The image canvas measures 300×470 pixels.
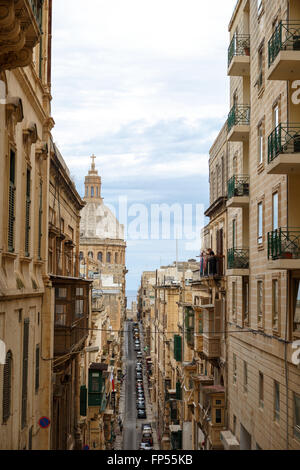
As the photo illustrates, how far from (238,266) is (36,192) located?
8.17 metres

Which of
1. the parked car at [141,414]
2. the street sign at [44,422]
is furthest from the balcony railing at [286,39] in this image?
the parked car at [141,414]

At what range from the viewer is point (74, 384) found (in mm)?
29859

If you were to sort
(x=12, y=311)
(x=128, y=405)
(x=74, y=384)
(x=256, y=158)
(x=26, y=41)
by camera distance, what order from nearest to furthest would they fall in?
(x=26, y=41) → (x=12, y=311) → (x=256, y=158) → (x=74, y=384) → (x=128, y=405)

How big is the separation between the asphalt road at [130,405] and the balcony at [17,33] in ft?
146

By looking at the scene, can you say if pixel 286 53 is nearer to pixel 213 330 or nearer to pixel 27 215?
pixel 27 215

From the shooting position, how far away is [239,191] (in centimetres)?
2270

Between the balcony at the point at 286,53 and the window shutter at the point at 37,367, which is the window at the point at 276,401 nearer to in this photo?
the window shutter at the point at 37,367

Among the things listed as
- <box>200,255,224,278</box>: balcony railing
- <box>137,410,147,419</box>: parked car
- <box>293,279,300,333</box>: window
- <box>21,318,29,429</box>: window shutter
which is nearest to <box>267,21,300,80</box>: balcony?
<box>293,279,300,333</box>: window

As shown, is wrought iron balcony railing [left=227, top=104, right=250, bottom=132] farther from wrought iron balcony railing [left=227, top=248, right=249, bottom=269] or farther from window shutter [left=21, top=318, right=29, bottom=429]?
window shutter [left=21, top=318, right=29, bottom=429]

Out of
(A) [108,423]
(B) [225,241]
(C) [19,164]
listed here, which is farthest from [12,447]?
(A) [108,423]

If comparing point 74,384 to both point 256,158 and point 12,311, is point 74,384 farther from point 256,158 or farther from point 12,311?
point 12,311

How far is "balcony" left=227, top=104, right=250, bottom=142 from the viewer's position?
22.5 meters

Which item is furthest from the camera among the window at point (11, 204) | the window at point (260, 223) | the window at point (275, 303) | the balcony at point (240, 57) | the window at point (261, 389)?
the balcony at point (240, 57)

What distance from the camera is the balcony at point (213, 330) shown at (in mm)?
27766
